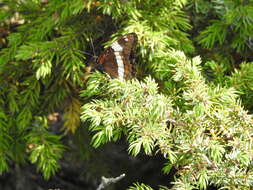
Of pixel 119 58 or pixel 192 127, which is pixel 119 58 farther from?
pixel 192 127

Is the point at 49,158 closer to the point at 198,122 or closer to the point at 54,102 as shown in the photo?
the point at 54,102

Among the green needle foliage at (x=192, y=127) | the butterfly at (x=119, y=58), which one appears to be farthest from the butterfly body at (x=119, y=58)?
the green needle foliage at (x=192, y=127)

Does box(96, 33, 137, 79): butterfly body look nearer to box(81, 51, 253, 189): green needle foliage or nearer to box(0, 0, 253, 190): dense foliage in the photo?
box(0, 0, 253, 190): dense foliage

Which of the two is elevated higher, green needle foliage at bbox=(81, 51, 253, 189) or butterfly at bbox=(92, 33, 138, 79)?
butterfly at bbox=(92, 33, 138, 79)

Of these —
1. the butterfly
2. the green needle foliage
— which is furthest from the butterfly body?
the green needle foliage

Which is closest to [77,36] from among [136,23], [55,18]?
[55,18]
